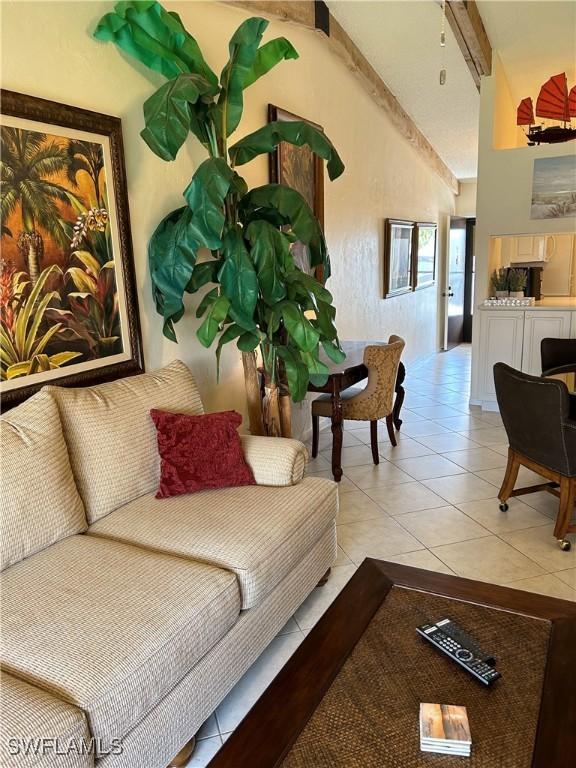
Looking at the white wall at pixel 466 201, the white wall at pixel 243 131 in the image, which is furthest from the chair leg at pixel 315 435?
the white wall at pixel 466 201

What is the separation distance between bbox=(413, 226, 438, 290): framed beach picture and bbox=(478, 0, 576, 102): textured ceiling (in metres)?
1.94

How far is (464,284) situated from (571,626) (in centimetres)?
886

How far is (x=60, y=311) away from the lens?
2350 millimetres

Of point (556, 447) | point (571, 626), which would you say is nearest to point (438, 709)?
point (571, 626)

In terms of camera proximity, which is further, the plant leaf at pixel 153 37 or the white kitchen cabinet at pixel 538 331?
the white kitchen cabinet at pixel 538 331

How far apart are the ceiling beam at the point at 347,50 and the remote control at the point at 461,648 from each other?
11.3 ft

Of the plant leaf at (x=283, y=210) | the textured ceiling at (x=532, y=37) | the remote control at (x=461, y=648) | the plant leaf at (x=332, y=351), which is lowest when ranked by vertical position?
the remote control at (x=461, y=648)

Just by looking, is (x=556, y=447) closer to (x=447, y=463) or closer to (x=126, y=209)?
(x=447, y=463)

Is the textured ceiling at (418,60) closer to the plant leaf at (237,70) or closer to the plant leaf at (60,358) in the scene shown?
the plant leaf at (237,70)

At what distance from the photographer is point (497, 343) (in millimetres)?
5387

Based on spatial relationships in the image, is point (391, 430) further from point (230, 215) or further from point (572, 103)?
point (572, 103)

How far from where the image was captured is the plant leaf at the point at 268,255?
262 centimetres

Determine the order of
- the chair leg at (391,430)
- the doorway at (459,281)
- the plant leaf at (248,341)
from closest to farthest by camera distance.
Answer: the plant leaf at (248,341) < the chair leg at (391,430) < the doorway at (459,281)

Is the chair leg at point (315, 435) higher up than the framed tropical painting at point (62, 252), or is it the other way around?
the framed tropical painting at point (62, 252)
